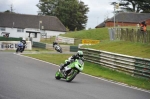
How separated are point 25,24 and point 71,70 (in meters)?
80.5

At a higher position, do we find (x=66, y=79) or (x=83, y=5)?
(x=83, y=5)

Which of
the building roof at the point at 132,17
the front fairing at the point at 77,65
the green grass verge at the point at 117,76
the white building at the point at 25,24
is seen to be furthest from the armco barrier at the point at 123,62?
the white building at the point at 25,24

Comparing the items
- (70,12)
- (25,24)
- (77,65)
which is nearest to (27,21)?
(25,24)

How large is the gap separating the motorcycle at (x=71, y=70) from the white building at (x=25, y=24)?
242 ft

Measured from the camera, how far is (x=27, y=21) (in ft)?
315

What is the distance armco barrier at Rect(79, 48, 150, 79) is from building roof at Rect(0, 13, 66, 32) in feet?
225

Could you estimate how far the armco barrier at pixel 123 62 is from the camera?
64.6ft

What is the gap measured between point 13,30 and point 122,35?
64.3m

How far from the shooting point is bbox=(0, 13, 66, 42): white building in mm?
92500

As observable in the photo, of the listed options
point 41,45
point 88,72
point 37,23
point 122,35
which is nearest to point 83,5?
point 37,23

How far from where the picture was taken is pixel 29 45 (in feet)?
160

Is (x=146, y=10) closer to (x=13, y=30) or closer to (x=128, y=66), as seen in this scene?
(x=13, y=30)

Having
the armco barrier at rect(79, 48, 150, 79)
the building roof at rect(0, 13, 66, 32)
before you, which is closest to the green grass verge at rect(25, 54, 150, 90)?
the armco barrier at rect(79, 48, 150, 79)

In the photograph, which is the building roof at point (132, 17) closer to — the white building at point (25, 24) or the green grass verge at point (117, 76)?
the white building at point (25, 24)
